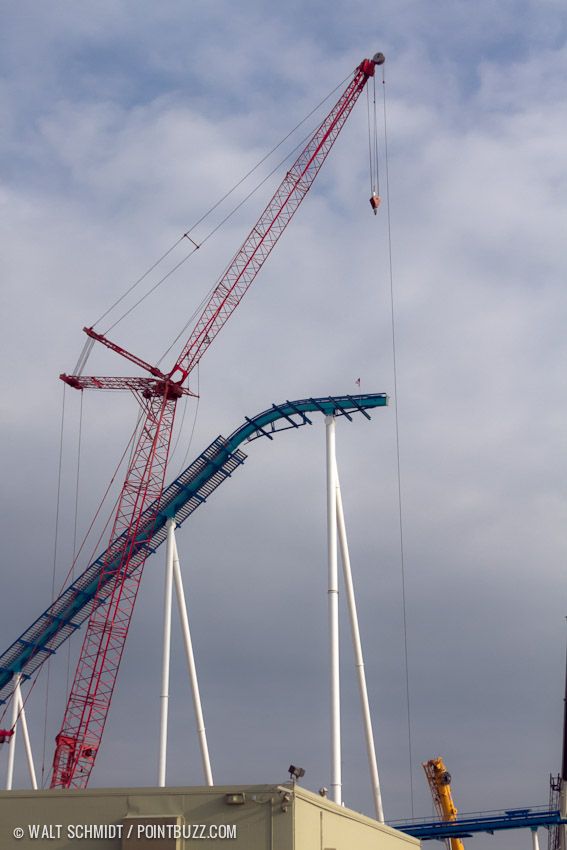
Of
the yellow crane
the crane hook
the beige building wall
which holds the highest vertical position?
the crane hook

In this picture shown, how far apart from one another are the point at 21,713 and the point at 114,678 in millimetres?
11408

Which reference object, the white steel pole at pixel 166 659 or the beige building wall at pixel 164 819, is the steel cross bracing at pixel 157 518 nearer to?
the white steel pole at pixel 166 659

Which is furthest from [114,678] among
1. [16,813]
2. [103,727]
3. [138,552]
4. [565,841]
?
[16,813]

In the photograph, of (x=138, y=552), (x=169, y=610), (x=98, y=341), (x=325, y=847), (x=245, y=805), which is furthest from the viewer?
(x=98, y=341)

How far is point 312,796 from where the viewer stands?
Answer: 79.4ft

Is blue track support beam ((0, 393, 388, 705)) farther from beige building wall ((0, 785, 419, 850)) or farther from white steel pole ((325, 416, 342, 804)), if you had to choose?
beige building wall ((0, 785, 419, 850))

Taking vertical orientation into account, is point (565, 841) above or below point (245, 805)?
above

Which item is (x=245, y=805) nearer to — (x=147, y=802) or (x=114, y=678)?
(x=147, y=802)

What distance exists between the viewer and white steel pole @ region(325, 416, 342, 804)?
49469 mm

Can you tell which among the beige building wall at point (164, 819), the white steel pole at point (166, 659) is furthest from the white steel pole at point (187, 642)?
the beige building wall at point (164, 819)

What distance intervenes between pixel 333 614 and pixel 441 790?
24119 millimetres

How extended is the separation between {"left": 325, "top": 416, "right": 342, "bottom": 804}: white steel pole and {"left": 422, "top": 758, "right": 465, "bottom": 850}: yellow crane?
75.4 feet

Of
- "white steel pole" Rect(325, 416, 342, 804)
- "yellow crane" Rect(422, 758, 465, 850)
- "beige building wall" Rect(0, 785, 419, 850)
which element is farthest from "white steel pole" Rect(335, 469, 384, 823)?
"beige building wall" Rect(0, 785, 419, 850)

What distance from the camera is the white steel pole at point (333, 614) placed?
49469 millimetres
